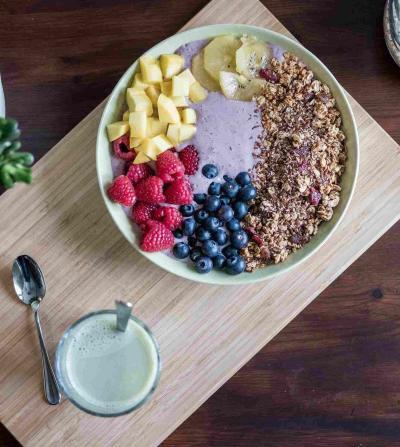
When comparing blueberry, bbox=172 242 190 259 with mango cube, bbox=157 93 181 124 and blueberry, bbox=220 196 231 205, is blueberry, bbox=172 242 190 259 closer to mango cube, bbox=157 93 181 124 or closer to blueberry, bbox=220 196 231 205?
blueberry, bbox=220 196 231 205

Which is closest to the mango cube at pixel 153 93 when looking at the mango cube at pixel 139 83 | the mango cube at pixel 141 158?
the mango cube at pixel 139 83

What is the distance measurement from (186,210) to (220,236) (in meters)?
0.08

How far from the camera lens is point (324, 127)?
4.85 feet

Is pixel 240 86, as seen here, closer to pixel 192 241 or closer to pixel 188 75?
pixel 188 75

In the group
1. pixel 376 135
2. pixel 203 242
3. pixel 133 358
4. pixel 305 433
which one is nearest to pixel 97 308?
pixel 133 358

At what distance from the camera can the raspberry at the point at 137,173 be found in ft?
4.70

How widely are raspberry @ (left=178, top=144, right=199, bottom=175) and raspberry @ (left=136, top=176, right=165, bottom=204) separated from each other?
7 centimetres

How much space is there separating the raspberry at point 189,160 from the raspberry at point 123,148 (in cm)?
10

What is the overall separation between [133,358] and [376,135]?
68cm

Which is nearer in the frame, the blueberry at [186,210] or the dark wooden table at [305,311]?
the blueberry at [186,210]

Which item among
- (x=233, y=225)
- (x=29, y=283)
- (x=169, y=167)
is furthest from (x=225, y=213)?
(x=29, y=283)

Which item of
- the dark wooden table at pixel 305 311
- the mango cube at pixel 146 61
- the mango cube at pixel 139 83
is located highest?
the mango cube at pixel 146 61

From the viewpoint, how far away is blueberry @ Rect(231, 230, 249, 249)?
4.66 feet

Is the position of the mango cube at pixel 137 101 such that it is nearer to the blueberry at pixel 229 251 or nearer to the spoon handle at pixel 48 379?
the blueberry at pixel 229 251
